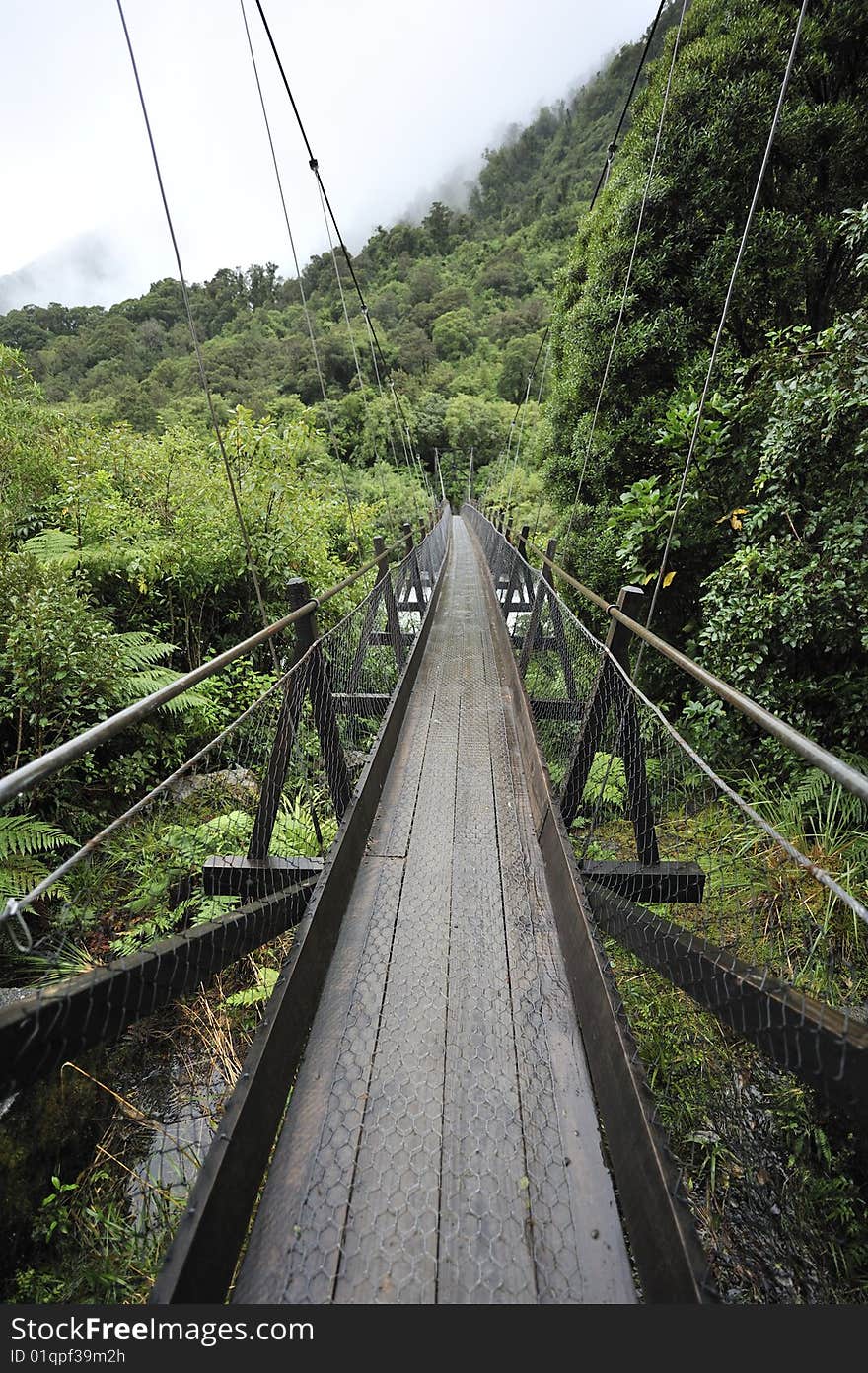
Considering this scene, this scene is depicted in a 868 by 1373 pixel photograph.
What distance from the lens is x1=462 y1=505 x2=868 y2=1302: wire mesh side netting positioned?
1.17m

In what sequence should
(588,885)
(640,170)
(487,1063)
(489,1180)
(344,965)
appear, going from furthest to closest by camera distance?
(640,170) → (588,885) → (344,965) → (487,1063) → (489,1180)

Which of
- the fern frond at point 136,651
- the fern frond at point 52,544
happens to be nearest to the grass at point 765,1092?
the fern frond at point 136,651

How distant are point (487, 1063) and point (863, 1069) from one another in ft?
2.73

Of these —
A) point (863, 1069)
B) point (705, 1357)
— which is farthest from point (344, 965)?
point (863, 1069)

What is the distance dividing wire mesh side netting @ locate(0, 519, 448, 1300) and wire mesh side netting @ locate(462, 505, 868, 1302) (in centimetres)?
107

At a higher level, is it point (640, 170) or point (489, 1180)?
point (640, 170)

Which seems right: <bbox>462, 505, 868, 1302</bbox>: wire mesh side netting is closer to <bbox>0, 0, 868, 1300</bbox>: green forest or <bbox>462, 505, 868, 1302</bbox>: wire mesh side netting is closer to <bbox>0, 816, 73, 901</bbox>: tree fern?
<bbox>0, 0, 868, 1300</bbox>: green forest

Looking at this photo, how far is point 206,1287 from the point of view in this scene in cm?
94

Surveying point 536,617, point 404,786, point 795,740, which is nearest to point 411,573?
point 536,617

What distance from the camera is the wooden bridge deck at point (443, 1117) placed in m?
1.05

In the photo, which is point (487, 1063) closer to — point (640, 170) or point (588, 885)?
point (588, 885)

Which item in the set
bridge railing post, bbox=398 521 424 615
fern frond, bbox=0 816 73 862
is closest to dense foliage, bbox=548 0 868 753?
bridge railing post, bbox=398 521 424 615

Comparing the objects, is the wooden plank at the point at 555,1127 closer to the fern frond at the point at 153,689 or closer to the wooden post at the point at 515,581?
the fern frond at the point at 153,689

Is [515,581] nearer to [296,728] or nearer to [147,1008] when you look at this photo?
[296,728]
